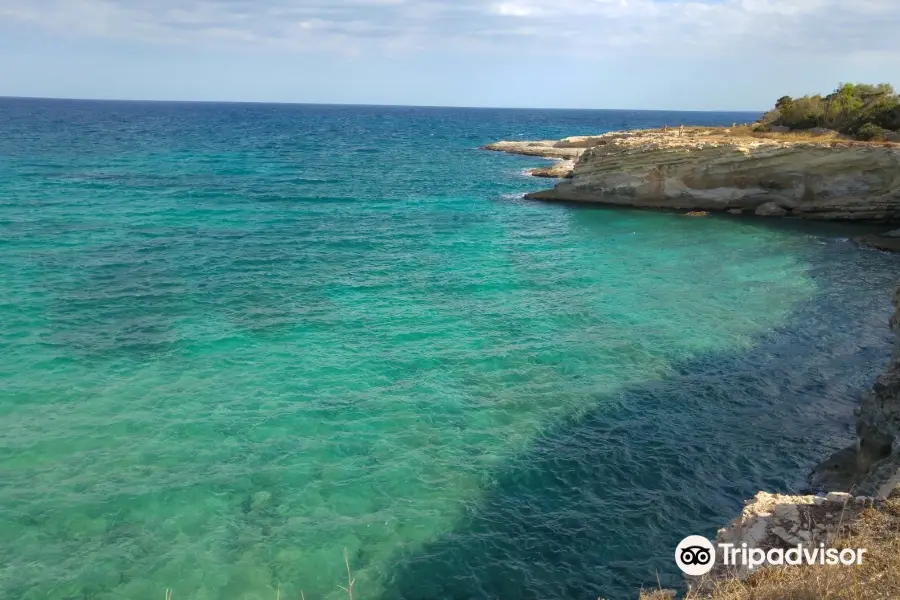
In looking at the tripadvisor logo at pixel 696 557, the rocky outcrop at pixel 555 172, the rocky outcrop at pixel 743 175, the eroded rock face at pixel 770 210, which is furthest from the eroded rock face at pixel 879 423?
the rocky outcrop at pixel 555 172

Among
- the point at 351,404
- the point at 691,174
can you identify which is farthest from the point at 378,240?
the point at 691,174

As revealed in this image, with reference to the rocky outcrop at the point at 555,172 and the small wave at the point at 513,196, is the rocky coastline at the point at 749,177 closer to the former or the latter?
the small wave at the point at 513,196

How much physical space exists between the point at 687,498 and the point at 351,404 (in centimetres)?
822

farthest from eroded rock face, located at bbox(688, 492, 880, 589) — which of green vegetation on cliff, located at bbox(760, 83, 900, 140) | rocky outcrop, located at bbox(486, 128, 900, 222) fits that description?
green vegetation on cliff, located at bbox(760, 83, 900, 140)

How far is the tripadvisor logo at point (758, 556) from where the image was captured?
6.73 m

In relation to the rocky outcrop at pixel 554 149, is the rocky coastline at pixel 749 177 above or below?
below

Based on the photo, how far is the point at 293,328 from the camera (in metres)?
21.1

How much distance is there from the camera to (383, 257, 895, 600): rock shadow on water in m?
10.8

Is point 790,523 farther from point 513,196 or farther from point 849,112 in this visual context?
point 849,112

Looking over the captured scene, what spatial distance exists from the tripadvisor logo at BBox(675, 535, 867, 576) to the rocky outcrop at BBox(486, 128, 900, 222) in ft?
122

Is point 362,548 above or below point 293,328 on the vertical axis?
below

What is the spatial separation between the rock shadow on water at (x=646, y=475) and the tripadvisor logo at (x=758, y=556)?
266cm

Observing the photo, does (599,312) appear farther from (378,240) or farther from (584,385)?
(378,240)

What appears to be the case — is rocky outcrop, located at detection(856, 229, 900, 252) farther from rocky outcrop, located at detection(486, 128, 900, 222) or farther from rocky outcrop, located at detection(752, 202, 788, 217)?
rocky outcrop, located at detection(752, 202, 788, 217)
